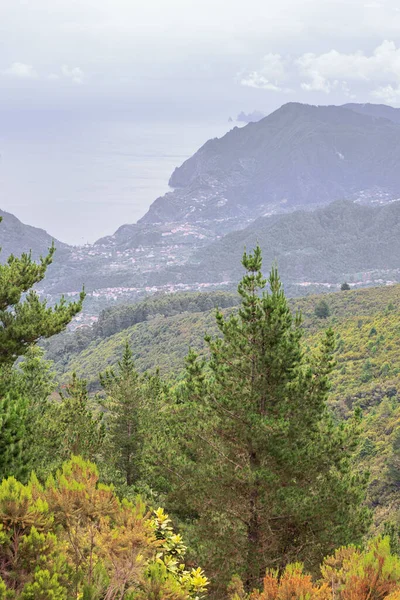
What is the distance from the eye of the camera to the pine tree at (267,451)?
28.5 feet

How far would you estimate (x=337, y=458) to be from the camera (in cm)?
925

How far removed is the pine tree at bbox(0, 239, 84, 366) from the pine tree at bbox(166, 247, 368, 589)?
10.5ft

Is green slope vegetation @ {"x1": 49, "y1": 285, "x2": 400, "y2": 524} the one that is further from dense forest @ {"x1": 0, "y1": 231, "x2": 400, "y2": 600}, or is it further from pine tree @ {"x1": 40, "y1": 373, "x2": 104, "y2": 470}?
pine tree @ {"x1": 40, "y1": 373, "x2": 104, "y2": 470}

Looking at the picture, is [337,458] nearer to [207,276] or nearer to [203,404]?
[203,404]

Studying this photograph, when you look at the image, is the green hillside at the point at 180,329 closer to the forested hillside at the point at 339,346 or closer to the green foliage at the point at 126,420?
the forested hillside at the point at 339,346

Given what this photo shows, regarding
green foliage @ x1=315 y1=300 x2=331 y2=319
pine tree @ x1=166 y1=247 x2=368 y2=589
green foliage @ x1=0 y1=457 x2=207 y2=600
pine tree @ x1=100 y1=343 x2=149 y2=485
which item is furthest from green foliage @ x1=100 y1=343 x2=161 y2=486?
green foliage @ x1=315 y1=300 x2=331 y2=319

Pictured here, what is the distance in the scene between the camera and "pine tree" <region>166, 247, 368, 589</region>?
8.67 metres

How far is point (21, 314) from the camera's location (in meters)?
10.9

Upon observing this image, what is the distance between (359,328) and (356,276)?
161 m

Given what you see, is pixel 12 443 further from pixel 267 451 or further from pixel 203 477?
pixel 267 451

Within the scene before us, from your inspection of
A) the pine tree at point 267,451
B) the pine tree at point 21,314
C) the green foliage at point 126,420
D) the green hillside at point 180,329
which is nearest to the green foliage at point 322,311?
the green hillside at point 180,329

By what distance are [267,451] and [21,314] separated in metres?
5.21

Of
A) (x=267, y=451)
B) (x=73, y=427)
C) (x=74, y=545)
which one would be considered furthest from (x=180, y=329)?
(x=74, y=545)

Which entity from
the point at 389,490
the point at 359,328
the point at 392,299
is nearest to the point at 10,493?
the point at 389,490
